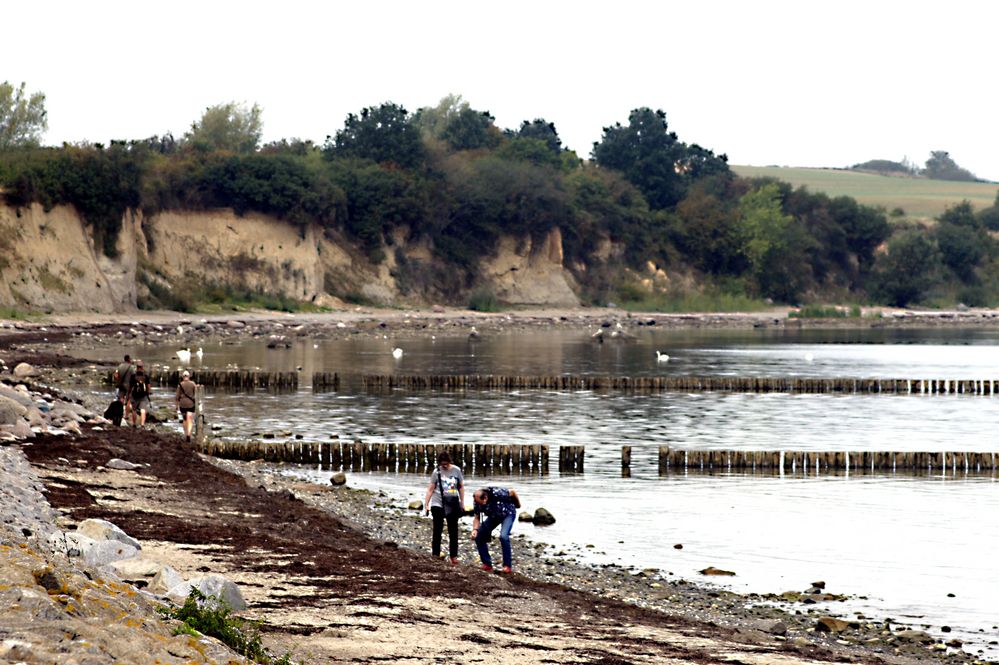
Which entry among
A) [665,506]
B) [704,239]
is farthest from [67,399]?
[704,239]

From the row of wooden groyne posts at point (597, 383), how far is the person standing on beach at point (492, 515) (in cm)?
3230

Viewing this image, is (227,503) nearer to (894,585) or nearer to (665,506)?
(665,506)

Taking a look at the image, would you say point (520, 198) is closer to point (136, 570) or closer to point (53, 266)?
point (53, 266)

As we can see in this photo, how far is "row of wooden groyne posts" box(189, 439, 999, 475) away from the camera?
31859 millimetres

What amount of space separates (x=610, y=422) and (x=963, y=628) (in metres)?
25.8

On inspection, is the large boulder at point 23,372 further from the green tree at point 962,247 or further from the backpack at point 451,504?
the green tree at point 962,247

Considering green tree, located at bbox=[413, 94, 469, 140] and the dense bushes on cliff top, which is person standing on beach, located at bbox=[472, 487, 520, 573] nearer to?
the dense bushes on cliff top

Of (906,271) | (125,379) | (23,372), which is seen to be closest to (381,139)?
(906,271)

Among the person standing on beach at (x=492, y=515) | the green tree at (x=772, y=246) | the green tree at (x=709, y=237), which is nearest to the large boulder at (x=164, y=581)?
the person standing on beach at (x=492, y=515)

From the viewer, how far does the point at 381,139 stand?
123m

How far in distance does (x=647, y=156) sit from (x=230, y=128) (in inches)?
1893

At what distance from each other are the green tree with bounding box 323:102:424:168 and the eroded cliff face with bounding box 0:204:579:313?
9481 millimetres

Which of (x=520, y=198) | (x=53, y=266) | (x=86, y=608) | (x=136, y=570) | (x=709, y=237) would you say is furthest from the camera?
(x=709, y=237)

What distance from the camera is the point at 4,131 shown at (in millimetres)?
94750
